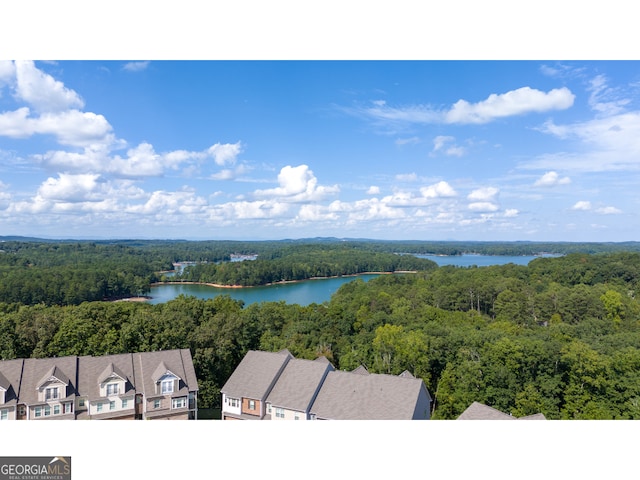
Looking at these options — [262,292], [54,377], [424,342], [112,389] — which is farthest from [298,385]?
[262,292]

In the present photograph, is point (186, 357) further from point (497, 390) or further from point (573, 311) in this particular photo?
point (573, 311)

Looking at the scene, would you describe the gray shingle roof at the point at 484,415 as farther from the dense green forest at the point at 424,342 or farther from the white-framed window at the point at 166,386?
the white-framed window at the point at 166,386

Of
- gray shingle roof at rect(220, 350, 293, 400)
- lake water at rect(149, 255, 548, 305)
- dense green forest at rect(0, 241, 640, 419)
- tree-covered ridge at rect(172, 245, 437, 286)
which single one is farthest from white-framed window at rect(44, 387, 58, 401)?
tree-covered ridge at rect(172, 245, 437, 286)

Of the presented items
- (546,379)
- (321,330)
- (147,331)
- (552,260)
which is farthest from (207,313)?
(552,260)

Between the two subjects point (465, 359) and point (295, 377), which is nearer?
point (295, 377)

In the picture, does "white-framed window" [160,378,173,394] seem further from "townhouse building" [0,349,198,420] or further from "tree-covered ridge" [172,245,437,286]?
"tree-covered ridge" [172,245,437,286]

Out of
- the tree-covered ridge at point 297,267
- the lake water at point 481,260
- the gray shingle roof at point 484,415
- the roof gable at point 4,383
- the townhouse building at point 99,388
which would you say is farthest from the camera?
the lake water at point 481,260

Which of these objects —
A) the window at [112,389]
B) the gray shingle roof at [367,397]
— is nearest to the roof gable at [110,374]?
the window at [112,389]

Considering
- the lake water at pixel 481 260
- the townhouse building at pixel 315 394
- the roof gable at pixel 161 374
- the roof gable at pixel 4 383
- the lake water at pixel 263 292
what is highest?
the roof gable at pixel 4 383
